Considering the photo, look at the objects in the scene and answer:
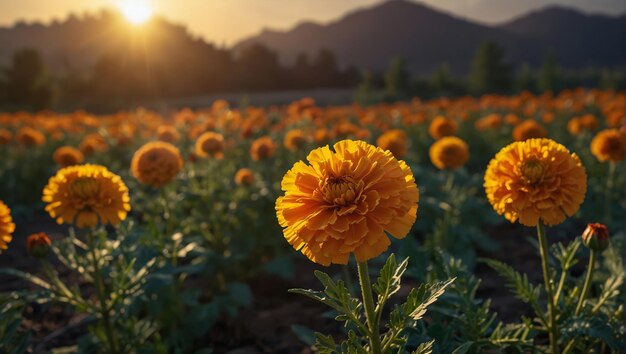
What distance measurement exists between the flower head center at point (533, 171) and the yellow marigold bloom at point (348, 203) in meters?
0.64

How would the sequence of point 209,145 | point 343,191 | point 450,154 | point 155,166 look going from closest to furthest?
point 343,191 < point 155,166 < point 450,154 < point 209,145

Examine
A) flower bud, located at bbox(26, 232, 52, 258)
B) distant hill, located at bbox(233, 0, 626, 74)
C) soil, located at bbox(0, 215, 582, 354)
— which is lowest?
soil, located at bbox(0, 215, 582, 354)

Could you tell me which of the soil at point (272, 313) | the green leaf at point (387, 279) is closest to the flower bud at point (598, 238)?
the green leaf at point (387, 279)

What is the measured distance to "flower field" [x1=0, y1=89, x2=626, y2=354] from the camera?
1.34 m

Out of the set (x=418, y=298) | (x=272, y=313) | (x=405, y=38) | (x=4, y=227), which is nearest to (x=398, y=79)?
(x=272, y=313)

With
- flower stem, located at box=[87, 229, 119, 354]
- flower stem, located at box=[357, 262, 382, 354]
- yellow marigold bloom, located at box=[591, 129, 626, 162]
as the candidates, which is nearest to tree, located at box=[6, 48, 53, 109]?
flower stem, located at box=[87, 229, 119, 354]

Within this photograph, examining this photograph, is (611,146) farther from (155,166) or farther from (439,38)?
(439,38)

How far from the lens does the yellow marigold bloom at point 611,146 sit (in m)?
3.21

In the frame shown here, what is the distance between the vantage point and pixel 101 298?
218 centimetres

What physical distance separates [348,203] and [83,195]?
56.3 inches

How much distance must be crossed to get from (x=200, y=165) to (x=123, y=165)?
8.75 feet

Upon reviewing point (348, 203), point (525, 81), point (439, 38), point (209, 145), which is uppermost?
point (439, 38)

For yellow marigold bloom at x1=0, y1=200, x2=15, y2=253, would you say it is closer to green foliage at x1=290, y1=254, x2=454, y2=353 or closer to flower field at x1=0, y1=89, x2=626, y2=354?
flower field at x1=0, y1=89, x2=626, y2=354

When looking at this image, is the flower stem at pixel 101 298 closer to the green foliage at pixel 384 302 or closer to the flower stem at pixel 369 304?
the green foliage at pixel 384 302
